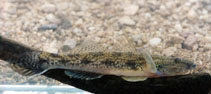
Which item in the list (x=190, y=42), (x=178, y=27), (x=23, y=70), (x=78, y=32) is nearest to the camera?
(x=23, y=70)

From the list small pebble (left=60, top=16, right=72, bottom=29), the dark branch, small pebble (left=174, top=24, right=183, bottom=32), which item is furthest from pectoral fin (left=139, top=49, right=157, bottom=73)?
small pebble (left=60, top=16, right=72, bottom=29)

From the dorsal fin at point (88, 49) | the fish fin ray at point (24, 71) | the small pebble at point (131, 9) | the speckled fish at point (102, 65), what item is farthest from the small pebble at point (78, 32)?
the fish fin ray at point (24, 71)

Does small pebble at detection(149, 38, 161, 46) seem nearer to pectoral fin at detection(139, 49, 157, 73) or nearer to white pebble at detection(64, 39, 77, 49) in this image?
white pebble at detection(64, 39, 77, 49)

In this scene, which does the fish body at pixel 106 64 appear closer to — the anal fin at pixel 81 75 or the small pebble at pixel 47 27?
the anal fin at pixel 81 75

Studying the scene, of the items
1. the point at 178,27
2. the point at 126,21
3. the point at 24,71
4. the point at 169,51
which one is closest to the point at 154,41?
the point at 169,51

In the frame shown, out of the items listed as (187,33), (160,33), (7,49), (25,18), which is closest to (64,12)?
(25,18)

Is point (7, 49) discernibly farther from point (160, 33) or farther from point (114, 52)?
point (160, 33)

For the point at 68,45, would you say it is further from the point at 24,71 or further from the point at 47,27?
the point at 24,71
